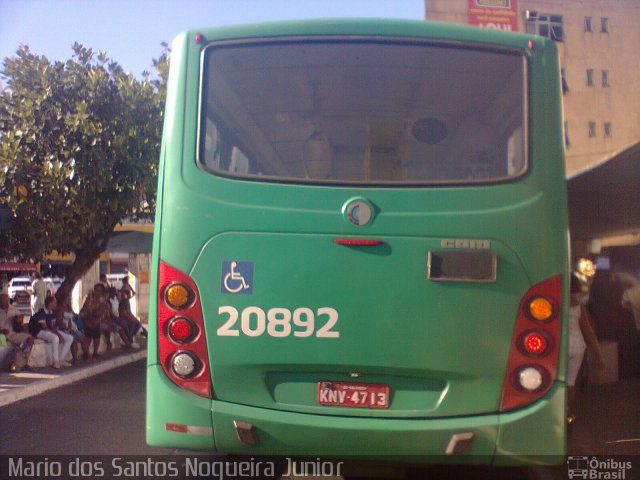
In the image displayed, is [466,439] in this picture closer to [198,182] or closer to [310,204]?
[310,204]

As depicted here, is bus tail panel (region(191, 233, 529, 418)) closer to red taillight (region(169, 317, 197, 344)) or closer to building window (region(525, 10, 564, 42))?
→ red taillight (region(169, 317, 197, 344))

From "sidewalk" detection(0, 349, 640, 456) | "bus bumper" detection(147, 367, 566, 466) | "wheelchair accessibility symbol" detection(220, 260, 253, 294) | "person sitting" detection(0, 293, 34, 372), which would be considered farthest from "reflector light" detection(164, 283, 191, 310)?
"person sitting" detection(0, 293, 34, 372)

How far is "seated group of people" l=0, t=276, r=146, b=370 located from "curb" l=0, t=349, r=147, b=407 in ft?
1.39

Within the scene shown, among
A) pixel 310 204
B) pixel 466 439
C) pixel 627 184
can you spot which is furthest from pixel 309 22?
pixel 627 184

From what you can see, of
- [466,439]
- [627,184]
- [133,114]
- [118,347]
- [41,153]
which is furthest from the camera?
[118,347]

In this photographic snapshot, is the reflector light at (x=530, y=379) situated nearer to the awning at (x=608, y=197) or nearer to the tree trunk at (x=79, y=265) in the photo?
the awning at (x=608, y=197)

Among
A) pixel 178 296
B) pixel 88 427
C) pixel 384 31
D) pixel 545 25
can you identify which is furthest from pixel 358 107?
pixel 545 25

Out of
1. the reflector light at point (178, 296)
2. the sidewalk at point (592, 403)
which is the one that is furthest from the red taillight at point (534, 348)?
Result: the sidewalk at point (592, 403)

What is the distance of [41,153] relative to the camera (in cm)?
1185

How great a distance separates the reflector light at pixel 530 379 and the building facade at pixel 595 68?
35.2 meters

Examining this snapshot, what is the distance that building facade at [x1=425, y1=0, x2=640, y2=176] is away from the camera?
122 ft

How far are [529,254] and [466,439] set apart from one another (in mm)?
1112

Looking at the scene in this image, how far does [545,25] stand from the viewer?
37.1 m

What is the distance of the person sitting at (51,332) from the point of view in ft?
37.5
